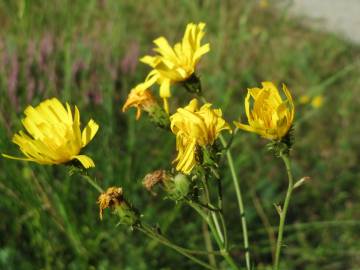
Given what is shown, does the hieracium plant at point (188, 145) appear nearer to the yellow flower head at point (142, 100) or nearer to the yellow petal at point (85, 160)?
the yellow petal at point (85, 160)

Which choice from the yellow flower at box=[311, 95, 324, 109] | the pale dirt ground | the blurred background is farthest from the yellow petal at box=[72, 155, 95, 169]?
the pale dirt ground

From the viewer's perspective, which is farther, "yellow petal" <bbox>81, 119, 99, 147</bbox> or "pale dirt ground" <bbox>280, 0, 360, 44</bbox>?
"pale dirt ground" <bbox>280, 0, 360, 44</bbox>

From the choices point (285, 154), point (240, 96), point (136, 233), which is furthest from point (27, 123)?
point (240, 96)

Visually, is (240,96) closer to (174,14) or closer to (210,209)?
(174,14)

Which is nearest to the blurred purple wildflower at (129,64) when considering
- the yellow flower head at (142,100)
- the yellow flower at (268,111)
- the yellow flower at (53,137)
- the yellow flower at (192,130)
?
the yellow flower head at (142,100)

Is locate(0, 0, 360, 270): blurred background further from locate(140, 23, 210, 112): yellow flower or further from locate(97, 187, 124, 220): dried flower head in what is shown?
locate(97, 187, 124, 220): dried flower head

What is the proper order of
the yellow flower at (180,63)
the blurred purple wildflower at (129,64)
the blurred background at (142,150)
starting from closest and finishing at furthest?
1. the yellow flower at (180,63)
2. the blurred background at (142,150)
3. the blurred purple wildflower at (129,64)
